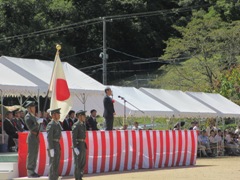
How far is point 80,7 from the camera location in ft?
219

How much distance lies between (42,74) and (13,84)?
8.83 feet

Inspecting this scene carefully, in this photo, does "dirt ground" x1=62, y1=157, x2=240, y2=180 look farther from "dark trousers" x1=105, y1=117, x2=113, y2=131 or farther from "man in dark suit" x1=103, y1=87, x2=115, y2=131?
"man in dark suit" x1=103, y1=87, x2=115, y2=131

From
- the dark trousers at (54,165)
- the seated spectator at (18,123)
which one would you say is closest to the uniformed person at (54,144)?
the dark trousers at (54,165)

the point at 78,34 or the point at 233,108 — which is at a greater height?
the point at 78,34

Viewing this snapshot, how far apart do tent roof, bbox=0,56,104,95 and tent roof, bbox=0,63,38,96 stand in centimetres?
26

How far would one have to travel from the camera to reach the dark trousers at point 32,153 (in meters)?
17.4

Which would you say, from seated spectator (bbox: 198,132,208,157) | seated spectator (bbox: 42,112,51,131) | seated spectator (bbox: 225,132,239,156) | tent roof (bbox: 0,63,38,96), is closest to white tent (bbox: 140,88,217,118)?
seated spectator (bbox: 198,132,208,157)

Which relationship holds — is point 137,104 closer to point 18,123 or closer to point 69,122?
point 69,122

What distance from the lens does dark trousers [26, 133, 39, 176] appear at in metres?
17.4

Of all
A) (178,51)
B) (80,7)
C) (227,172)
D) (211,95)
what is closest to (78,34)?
(80,7)

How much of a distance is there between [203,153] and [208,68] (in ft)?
64.7

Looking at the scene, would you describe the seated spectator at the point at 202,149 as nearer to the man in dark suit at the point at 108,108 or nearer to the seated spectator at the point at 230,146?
the seated spectator at the point at 230,146

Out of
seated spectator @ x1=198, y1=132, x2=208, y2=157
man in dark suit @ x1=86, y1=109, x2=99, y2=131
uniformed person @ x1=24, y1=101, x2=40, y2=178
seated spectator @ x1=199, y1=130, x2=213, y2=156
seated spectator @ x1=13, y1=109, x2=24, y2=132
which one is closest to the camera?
uniformed person @ x1=24, y1=101, x2=40, y2=178

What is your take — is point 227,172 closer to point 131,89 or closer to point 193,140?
point 193,140
